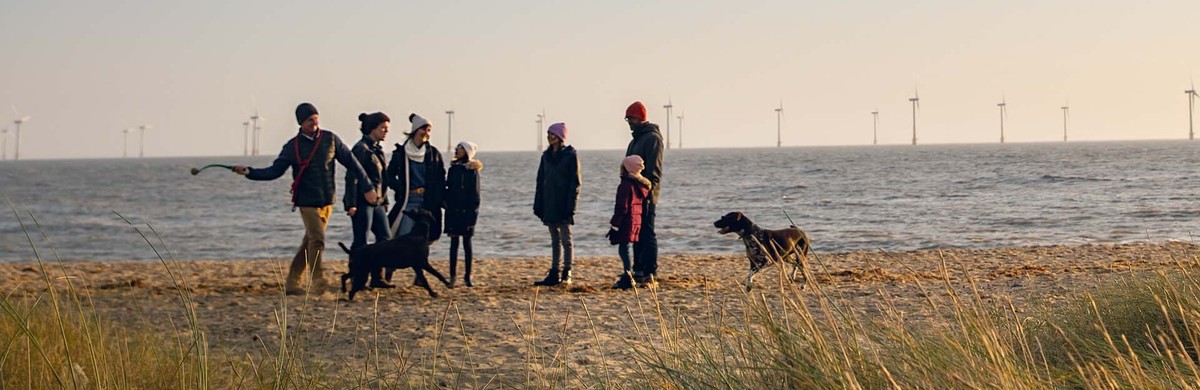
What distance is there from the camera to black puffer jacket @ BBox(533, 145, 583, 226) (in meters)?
10.2

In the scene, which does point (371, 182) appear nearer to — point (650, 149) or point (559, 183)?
point (559, 183)

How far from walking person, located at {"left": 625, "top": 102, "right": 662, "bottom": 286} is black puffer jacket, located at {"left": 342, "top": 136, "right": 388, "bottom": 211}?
2.16 metres

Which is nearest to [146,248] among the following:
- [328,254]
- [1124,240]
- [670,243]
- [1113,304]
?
[328,254]

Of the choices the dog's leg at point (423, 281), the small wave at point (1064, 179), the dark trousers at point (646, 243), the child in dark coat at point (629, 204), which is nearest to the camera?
the dog's leg at point (423, 281)

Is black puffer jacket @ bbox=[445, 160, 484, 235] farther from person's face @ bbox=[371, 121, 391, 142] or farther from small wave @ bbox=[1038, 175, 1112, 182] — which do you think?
small wave @ bbox=[1038, 175, 1112, 182]

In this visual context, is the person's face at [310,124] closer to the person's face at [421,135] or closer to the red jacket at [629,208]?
the person's face at [421,135]

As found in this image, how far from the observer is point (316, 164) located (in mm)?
9445

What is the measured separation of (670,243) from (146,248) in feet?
31.4

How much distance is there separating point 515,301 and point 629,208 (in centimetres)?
129

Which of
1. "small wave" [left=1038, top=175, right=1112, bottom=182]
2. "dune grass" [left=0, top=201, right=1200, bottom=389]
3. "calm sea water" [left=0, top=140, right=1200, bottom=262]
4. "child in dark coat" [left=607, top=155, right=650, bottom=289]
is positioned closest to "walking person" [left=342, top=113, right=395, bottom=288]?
"child in dark coat" [left=607, top=155, right=650, bottom=289]

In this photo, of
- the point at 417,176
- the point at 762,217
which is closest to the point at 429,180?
the point at 417,176

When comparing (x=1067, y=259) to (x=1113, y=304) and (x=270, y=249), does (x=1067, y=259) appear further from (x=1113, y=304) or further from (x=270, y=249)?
(x=270, y=249)

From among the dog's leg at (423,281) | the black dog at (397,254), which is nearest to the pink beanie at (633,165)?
the black dog at (397,254)

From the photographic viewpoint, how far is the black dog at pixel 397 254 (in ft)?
30.8
